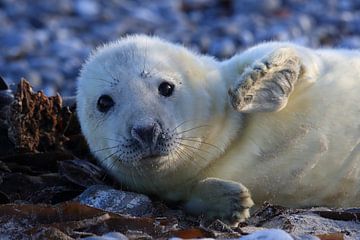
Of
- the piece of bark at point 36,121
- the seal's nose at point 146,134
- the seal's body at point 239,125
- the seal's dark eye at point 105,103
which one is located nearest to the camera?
the seal's nose at point 146,134

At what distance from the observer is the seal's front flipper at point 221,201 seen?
159 inches

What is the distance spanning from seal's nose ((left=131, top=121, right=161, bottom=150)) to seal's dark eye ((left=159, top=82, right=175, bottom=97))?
344 millimetres

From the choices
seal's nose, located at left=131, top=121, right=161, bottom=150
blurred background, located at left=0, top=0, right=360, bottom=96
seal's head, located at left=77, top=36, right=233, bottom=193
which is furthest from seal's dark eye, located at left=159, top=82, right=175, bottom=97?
blurred background, located at left=0, top=0, right=360, bottom=96

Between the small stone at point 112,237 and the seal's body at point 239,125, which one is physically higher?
the seal's body at point 239,125

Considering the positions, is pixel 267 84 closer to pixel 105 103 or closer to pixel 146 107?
pixel 146 107

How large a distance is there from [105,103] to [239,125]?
0.63 m

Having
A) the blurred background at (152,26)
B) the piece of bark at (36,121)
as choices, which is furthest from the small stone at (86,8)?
the piece of bark at (36,121)

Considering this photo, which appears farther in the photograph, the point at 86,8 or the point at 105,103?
the point at 86,8

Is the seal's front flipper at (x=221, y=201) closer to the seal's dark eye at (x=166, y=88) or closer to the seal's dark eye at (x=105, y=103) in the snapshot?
the seal's dark eye at (x=166, y=88)

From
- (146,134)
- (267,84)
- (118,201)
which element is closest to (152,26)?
(267,84)

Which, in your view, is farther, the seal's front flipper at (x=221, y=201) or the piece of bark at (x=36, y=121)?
the piece of bark at (x=36, y=121)

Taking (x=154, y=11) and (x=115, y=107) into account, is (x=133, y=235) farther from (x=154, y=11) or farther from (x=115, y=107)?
(x=154, y=11)

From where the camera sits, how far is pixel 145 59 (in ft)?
14.5

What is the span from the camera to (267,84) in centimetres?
426
